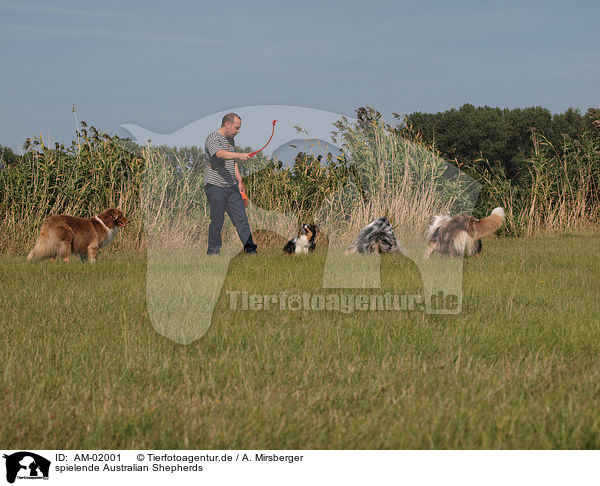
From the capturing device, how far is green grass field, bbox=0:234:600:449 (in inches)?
120

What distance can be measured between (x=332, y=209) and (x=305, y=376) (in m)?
10.3

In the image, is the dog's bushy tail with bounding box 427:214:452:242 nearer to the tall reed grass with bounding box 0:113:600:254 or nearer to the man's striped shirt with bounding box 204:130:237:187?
the tall reed grass with bounding box 0:113:600:254

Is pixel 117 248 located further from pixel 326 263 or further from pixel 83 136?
pixel 326 263

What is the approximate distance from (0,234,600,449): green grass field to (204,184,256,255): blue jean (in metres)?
4.16

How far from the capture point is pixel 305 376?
12.5 feet

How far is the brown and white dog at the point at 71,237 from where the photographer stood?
9.64m

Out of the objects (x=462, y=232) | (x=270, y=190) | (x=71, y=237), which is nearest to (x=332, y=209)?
(x=270, y=190)

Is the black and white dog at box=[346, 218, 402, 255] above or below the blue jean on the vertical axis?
below

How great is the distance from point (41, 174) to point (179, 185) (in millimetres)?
3039

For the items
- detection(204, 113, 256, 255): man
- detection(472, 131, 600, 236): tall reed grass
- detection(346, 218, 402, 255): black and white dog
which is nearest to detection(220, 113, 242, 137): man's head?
detection(204, 113, 256, 255): man

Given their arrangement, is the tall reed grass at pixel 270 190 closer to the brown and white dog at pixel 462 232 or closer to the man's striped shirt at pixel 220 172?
the man's striped shirt at pixel 220 172

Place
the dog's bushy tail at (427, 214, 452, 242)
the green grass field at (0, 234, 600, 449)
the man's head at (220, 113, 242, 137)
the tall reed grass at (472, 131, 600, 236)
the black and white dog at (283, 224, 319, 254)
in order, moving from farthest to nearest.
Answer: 1. the tall reed grass at (472, 131, 600, 236)
2. the black and white dog at (283, 224, 319, 254)
3. the dog's bushy tail at (427, 214, 452, 242)
4. the man's head at (220, 113, 242, 137)
5. the green grass field at (0, 234, 600, 449)
